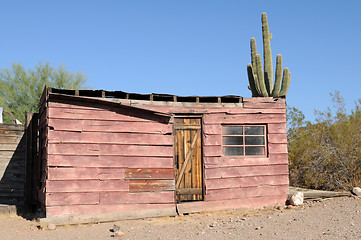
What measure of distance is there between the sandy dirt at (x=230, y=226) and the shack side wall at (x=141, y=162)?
53 centimetres

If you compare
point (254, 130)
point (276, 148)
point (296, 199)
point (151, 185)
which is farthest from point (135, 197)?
point (296, 199)

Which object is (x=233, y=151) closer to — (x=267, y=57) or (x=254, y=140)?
(x=254, y=140)

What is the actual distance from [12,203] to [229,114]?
23.5 ft

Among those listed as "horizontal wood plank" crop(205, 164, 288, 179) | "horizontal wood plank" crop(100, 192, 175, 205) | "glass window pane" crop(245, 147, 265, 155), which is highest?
"glass window pane" crop(245, 147, 265, 155)

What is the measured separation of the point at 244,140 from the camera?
11234 millimetres

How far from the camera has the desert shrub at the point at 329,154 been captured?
14.4 m

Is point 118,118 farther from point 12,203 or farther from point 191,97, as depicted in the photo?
point 12,203

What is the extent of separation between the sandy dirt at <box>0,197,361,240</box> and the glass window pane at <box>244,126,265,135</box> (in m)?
2.28

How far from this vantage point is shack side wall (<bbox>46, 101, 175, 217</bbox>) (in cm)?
948

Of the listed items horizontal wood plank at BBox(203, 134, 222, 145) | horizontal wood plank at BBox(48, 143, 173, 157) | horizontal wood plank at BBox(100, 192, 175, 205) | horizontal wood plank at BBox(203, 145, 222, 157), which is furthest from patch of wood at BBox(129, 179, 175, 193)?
horizontal wood plank at BBox(203, 134, 222, 145)

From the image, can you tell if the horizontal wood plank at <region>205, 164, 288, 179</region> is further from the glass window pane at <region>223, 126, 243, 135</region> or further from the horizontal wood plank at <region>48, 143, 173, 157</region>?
the horizontal wood plank at <region>48, 143, 173, 157</region>

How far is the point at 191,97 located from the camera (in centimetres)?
1083

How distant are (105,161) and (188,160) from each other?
7.77 feet

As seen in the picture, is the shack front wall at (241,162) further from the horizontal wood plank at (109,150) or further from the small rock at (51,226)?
the small rock at (51,226)
